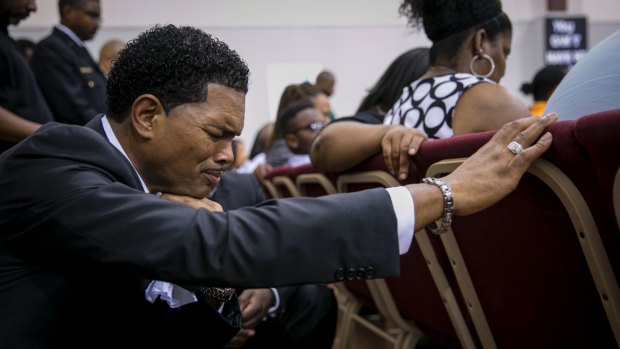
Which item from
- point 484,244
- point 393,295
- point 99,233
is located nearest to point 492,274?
point 484,244

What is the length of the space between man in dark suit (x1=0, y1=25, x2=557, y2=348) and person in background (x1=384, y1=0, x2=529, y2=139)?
54 centimetres

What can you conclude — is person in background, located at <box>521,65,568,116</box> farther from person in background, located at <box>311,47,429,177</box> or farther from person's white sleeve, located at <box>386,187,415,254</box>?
person's white sleeve, located at <box>386,187,415,254</box>

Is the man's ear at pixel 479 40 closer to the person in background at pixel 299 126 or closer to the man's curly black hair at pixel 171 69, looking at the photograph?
the man's curly black hair at pixel 171 69

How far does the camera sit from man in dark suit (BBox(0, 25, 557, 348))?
87cm

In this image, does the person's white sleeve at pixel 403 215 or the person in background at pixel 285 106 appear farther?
Result: the person in background at pixel 285 106

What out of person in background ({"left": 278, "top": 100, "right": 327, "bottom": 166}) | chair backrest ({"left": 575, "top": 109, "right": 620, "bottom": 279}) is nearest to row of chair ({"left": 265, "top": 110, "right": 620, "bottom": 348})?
chair backrest ({"left": 575, "top": 109, "right": 620, "bottom": 279})

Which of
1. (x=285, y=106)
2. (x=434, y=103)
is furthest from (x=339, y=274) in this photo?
(x=285, y=106)

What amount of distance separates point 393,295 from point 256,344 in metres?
0.52

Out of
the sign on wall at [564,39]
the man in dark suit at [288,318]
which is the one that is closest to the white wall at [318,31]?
the sign on wall at [564,39]

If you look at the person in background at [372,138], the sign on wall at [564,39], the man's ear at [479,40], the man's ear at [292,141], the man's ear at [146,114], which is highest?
the man's ear at [479,40]

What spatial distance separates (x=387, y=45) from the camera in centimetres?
818

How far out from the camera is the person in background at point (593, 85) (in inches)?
42.1

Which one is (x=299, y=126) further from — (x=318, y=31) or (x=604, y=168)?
(x=318, y=31)

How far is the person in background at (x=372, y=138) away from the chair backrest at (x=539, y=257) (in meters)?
0.05
